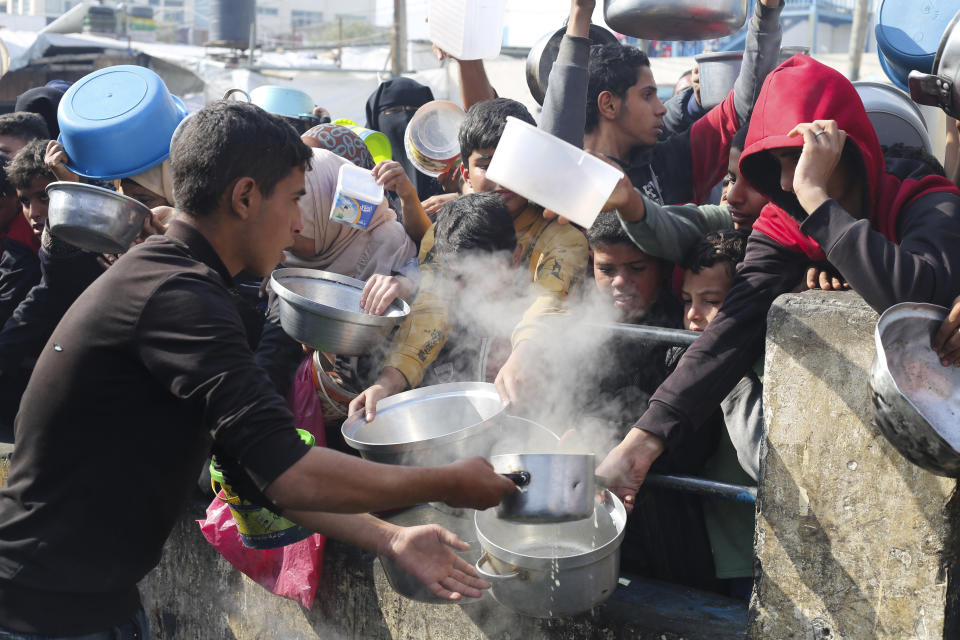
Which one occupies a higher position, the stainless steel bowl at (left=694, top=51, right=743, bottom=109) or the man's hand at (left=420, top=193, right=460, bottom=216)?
the stainless steel bowl at (left=694, top=51, right=743, bottom=109)

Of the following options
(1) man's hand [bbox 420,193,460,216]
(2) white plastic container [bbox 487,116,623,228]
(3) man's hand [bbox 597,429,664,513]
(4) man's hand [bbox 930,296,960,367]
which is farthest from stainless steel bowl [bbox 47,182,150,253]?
(4) man's hand [bbox 930,296,960,367]

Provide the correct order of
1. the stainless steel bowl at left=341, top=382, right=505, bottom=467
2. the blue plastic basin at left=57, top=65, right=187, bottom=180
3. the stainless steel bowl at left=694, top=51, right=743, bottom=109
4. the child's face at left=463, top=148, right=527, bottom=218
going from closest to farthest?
the stainless steel bowl at left=341, top=382, right=505, bottom=467, the child's face at left=463, top=148, right=527, bottom=218, the blue plastic basin at left=57, top=65, right=187, bottom=180, the stainless steel bowl at left=694, top=51, right=743, bottom=109

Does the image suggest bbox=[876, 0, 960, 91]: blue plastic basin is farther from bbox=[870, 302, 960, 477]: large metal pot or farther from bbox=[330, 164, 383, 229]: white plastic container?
bbox=[330, 164, 383, 229]: white plastic container

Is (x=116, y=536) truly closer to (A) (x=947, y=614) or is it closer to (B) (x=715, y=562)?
(B) (x=715, y=562)

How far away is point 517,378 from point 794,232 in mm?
906

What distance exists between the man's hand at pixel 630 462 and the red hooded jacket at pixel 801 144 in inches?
26.5

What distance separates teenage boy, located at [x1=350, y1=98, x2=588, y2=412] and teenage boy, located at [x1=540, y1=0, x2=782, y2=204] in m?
0.62

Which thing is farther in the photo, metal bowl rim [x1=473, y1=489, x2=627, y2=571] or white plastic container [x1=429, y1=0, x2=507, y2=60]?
white plastic container [x1=429, y1=0, x2=507, y2=60]

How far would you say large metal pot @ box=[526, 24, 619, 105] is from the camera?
484cm

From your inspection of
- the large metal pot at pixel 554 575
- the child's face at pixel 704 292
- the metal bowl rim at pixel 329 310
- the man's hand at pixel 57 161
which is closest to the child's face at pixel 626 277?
the child's face at pixel 704 292

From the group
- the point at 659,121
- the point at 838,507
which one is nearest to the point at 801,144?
the point at 838,507

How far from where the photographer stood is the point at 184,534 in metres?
3.54

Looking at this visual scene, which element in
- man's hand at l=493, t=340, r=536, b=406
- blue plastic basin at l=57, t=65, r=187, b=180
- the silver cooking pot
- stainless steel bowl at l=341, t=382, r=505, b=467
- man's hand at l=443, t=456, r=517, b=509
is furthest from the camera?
blue plastic basin at l=57, t=65, r=187, b=180

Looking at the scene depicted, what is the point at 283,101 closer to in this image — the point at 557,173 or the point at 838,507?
the point at 557,173
